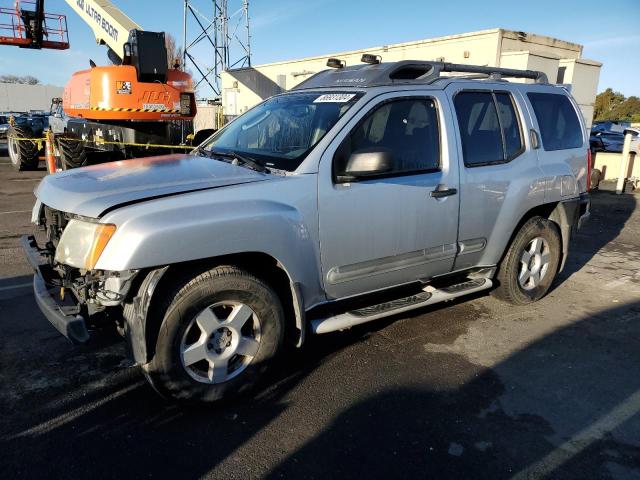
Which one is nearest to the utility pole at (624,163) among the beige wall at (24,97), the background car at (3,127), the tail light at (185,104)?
the tail light at (185,104)

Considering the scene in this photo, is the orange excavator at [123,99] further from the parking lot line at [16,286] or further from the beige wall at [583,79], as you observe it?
the beige wall at [583,79]

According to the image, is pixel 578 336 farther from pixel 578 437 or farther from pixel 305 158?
pixel 305 158

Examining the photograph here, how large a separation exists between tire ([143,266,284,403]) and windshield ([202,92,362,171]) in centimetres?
88

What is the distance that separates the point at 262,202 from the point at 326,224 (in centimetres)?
48

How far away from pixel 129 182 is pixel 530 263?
380cm

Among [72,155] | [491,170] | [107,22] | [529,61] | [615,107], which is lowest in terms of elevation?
[72,155]

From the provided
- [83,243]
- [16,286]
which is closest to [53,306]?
[83,243]

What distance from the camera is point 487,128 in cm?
432

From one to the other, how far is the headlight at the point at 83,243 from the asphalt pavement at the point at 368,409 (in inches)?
38.2

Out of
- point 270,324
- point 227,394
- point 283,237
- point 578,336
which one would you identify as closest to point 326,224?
point 283,237

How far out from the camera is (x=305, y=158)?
130 inches

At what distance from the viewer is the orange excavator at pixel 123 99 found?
31.6 feet

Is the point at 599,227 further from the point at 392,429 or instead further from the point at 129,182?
the point at 129,182

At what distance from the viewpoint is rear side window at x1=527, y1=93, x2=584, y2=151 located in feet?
15.6
